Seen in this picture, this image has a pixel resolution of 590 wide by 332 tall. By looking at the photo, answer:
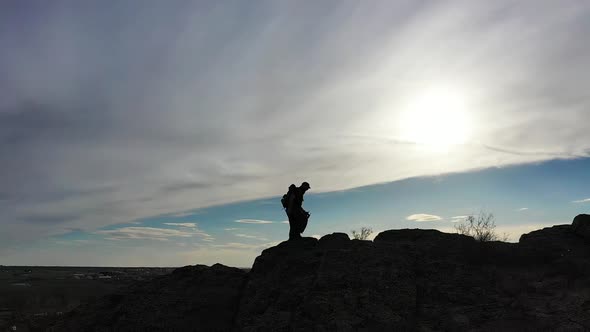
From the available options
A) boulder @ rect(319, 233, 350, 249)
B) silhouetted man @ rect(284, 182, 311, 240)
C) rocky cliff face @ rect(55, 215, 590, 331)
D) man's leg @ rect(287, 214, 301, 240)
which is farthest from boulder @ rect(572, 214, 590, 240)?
man's leg @ rect(287, 214, 301, 240)

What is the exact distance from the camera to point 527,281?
11.7 m

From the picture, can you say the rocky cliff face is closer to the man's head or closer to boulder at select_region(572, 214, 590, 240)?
boulder at select_region(572, 214, 590, 240)

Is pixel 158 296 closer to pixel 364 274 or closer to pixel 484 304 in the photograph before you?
pixel 364 274

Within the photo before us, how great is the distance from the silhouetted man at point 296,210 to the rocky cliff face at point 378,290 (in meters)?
0.69

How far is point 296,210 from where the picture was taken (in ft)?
50.7

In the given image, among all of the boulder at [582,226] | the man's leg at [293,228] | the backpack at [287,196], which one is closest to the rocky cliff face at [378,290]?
the boulder at [582,226]


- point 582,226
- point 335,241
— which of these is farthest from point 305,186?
point 582,226

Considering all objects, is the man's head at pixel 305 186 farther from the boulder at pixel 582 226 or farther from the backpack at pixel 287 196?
the boulder at pixel 582 226

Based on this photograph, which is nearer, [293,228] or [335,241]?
[335,241]

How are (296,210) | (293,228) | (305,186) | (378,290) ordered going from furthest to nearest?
(293,228) < (296,210) < (305,186) < (378,290)

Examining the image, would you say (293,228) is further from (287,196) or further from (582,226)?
(582,226)

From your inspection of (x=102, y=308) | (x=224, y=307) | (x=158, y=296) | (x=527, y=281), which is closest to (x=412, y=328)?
(x=527, y=281)

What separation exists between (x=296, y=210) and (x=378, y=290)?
5.10 m

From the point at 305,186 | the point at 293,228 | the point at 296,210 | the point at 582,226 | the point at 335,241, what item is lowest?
the point at 335,241
